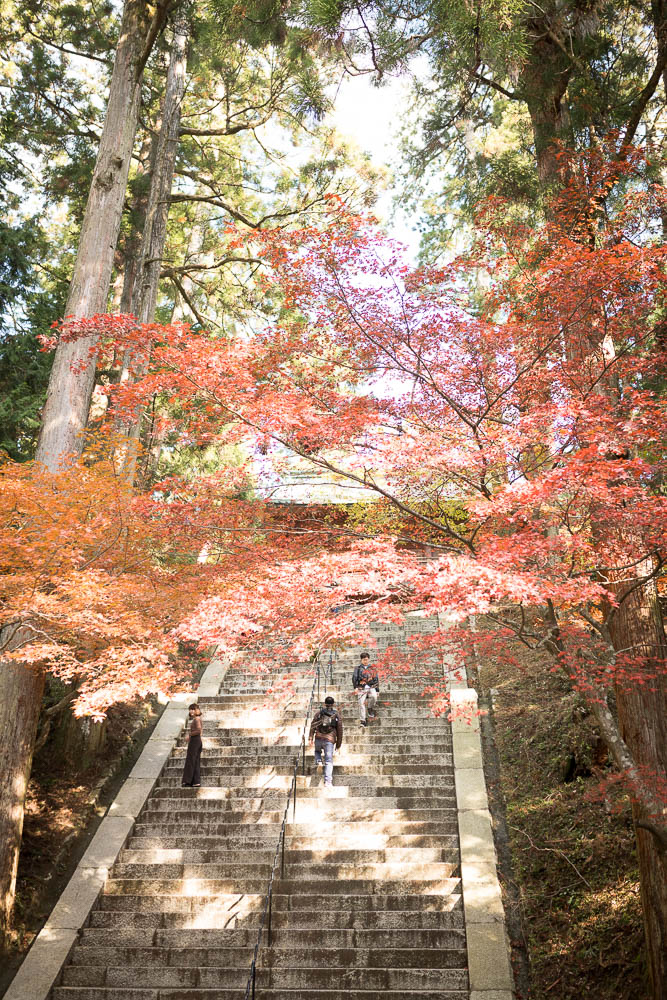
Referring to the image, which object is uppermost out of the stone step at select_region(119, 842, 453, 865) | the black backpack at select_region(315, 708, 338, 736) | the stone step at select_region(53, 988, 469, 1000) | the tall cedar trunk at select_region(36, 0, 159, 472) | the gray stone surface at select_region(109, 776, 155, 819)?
the tall cedar trunk at select_region(36, 0, 159, 472)

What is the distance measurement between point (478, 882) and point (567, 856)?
1.33m

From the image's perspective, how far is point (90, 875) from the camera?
8297 mm

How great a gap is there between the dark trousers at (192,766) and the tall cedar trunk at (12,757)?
2.38m

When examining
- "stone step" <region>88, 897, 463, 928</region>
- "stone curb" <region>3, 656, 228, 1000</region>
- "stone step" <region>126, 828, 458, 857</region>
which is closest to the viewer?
"stone curb" <region>3, 656, 228, 1000</region>

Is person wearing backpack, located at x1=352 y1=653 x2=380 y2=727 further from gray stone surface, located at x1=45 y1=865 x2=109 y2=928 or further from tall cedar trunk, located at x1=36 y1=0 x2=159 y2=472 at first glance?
tall cedar trunk, located at x1=36 y1=0 x2=159 y2=472

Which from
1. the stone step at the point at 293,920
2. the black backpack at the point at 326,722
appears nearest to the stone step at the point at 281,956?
the stone step at the point at 293,920

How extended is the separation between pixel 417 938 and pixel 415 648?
320cm

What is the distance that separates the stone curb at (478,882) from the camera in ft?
21.3

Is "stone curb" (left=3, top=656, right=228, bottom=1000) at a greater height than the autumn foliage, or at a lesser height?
lesser

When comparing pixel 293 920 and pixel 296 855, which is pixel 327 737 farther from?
pixel 293 920

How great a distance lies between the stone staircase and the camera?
6883mm

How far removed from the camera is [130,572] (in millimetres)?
8430

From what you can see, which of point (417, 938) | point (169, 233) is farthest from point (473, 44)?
point (169, 233)

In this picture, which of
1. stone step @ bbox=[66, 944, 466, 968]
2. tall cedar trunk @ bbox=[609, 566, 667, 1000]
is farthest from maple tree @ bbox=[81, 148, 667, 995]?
stone step @ bbox=[66, 944, 466, 968]
